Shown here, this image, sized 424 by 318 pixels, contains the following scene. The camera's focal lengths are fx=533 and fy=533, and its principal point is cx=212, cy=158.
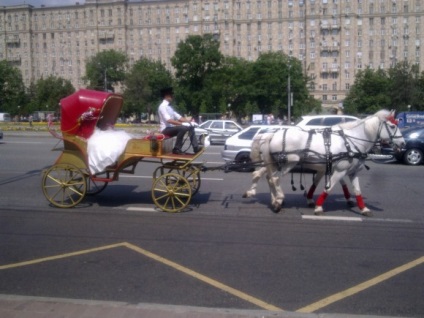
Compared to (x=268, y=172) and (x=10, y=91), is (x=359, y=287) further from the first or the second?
(x=10, y=91)

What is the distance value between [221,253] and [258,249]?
0.58m

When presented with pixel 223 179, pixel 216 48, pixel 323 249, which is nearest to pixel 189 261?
pixel 323 249

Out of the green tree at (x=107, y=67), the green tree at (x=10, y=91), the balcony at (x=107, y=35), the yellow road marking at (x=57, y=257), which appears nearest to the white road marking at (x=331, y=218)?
the yellow road marking at (x=57, y=257)

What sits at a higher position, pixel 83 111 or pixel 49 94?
pixel 49 94

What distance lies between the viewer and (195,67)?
7912cm

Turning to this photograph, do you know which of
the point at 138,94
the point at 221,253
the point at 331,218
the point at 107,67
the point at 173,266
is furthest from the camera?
the point at 107,67

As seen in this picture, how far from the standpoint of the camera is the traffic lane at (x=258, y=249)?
6195mm

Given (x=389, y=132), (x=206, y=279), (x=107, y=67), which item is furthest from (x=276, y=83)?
(x=206, y=279)

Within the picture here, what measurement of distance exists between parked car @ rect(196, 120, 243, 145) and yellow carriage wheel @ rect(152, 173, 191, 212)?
20409mm

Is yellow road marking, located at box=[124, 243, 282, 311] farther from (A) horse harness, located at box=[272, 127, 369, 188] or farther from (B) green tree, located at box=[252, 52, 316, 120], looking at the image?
(B) green tree, located at box=[252, 52, 316, 120]

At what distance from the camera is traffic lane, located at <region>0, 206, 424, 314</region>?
6195 millimetres

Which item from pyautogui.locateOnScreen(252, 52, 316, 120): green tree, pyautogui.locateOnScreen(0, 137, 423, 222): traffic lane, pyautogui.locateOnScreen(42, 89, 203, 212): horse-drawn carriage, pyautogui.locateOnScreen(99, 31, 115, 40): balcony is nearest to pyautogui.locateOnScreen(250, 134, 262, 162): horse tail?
pyautogui.locateOnScreen(0, 137, 423, 222): traffic lane

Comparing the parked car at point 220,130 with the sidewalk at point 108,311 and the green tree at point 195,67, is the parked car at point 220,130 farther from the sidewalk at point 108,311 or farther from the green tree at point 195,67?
the green tree at point 195,67

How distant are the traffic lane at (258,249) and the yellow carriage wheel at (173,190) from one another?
0.40 m
